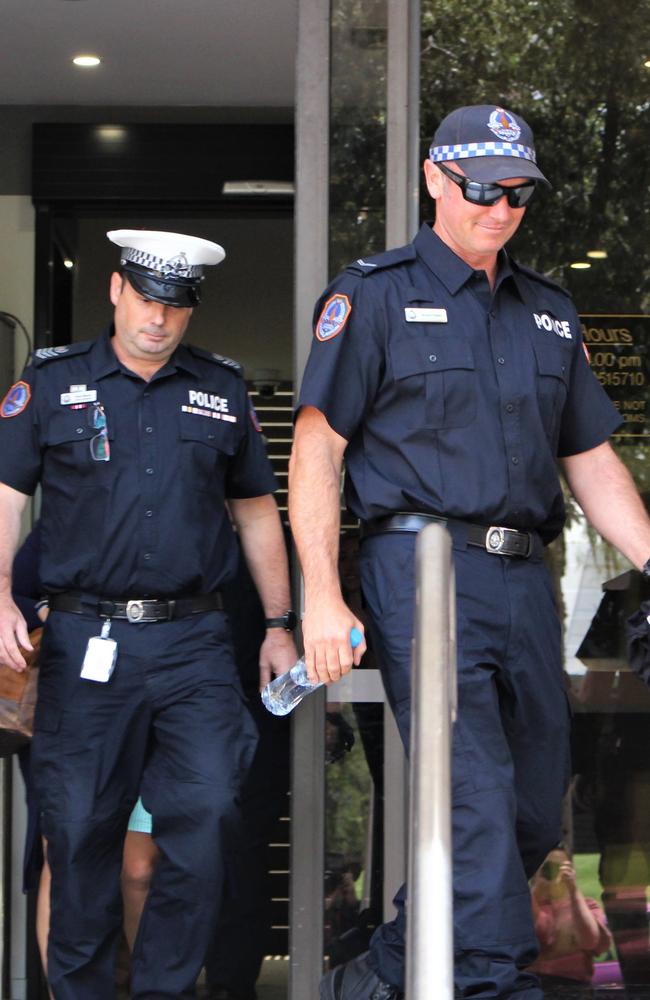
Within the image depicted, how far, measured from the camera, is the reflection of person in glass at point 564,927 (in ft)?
14.2

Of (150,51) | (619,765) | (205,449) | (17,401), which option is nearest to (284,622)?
(205,449)

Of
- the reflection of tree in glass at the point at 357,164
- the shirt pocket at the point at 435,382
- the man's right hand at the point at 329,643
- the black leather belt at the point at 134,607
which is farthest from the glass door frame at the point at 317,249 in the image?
the man's right hand at the point at 329,643

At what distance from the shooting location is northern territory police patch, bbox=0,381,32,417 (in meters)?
3.66

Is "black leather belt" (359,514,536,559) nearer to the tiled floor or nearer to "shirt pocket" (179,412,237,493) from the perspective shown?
"shirt pocket" (179,412,237,493)

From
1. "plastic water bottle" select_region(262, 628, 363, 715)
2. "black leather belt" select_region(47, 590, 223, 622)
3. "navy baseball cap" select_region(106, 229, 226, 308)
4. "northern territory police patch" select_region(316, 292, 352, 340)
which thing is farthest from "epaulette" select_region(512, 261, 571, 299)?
"black leather belt" select_region(47, 590, 223, 622)

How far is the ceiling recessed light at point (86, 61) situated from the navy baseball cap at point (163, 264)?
175cm

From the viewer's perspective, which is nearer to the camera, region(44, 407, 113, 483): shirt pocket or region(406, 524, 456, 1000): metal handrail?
region(406, 524, 456, 1000): metal handrail

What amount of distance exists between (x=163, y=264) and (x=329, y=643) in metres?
1.18

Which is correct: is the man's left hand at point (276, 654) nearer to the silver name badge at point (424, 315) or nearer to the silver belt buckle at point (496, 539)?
the silver belt buckle at point (496, 539)

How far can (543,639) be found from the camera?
9.97ft

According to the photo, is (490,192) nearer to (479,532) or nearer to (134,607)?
(479,532)

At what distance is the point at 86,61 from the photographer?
524 cm

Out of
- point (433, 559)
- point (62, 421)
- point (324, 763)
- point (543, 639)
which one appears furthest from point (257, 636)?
point (433, 559)

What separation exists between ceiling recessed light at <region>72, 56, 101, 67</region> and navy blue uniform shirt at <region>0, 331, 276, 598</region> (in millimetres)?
1820
